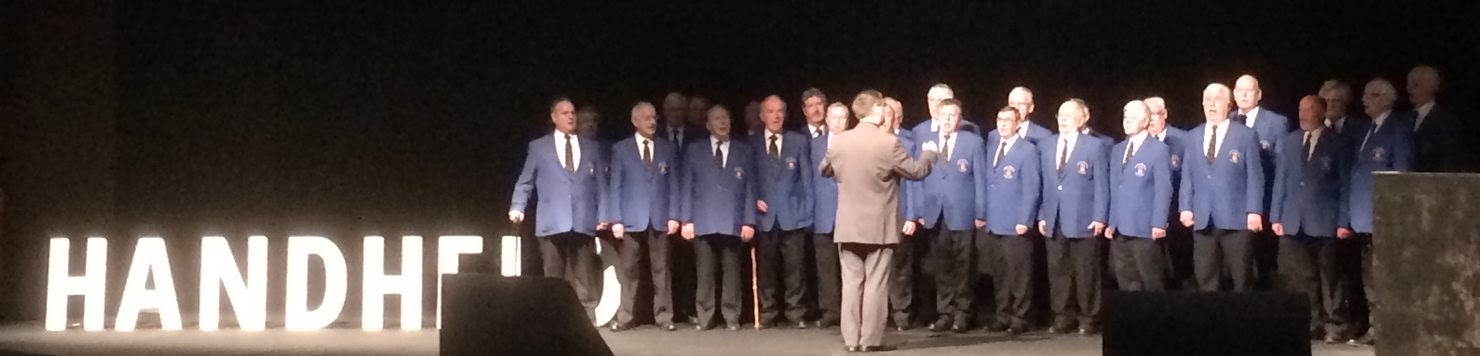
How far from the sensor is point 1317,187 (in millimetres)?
6734

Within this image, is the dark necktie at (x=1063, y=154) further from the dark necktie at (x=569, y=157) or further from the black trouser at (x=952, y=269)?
the dark necktie at (x=569, y=157)

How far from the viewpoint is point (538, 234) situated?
7598 mm

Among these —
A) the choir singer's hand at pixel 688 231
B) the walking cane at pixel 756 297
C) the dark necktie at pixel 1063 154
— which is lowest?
the walking cane at pixel 756 297

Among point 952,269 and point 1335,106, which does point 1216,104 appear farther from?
point 952,269

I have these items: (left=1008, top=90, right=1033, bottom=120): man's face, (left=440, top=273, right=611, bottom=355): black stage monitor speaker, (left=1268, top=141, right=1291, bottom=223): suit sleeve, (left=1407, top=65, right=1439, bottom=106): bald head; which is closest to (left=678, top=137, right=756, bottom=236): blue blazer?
(left=1008, top=90, right=1033, bottom=120): man's face

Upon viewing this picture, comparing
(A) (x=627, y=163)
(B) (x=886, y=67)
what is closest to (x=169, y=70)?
(A) (x=627, y=163)

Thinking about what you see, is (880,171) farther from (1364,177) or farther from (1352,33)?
(1352,33)

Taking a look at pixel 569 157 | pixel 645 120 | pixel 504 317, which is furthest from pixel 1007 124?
pixel 504 317

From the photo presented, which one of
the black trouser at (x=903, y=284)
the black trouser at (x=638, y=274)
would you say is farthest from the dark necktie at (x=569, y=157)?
the black trouser at (x=903, y=284)

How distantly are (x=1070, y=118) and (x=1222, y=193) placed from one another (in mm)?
724

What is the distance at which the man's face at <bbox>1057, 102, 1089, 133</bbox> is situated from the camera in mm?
7184

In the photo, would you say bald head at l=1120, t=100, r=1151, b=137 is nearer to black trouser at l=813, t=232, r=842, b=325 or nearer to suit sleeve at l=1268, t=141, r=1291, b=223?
suit sleeve at l=1268, t=141, r=1291, b=223

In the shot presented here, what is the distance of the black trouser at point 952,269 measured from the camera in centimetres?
747

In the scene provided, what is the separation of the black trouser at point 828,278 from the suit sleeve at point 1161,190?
1.47m
